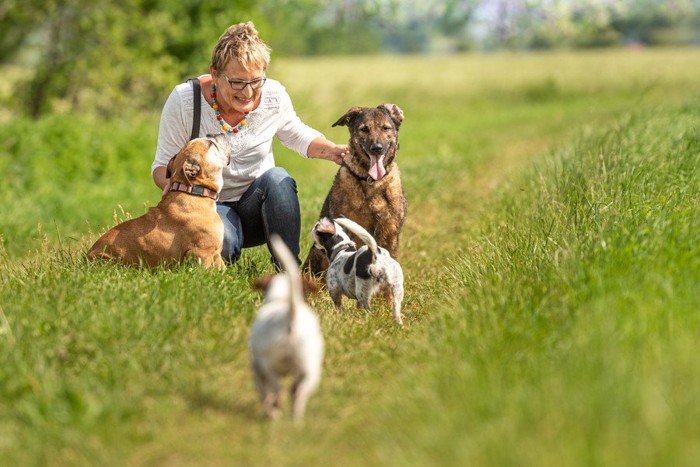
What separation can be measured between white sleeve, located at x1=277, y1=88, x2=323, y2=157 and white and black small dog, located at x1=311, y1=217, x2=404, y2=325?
1141 mm

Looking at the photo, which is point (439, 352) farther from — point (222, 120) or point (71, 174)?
point (71, 174)

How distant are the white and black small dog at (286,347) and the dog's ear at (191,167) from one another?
6.51 ft

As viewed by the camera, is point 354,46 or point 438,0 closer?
point 438,0

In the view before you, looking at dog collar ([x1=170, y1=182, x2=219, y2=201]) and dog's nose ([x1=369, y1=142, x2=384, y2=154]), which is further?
dog's nose ([x1=369, y1=142, x2=384, y2=154])

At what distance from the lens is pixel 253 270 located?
5.92m

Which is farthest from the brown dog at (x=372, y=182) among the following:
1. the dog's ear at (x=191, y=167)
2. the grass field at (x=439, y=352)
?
the dog's ear at (x=191, y=167)

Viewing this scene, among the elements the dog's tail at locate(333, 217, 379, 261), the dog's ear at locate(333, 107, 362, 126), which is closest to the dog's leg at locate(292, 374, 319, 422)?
the dog's tail at locate(333, 217, 379, 261)

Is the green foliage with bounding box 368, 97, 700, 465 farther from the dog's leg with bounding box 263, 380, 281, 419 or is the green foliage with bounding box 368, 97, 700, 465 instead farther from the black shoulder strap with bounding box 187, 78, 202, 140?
the black shoulder strap with bounding box 187, 78, 202, 140

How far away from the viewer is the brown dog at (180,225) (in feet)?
17.5

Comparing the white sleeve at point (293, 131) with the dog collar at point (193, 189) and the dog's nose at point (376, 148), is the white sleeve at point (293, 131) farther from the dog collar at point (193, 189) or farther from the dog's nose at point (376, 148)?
the dog collar at point (193, 189)

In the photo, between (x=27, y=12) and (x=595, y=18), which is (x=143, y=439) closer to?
(x=27, y=12)

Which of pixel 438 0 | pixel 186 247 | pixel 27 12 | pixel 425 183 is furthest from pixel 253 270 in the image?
pixel 438 0

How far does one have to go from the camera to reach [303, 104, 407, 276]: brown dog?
20.4 ft

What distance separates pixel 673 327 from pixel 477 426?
1077mm
